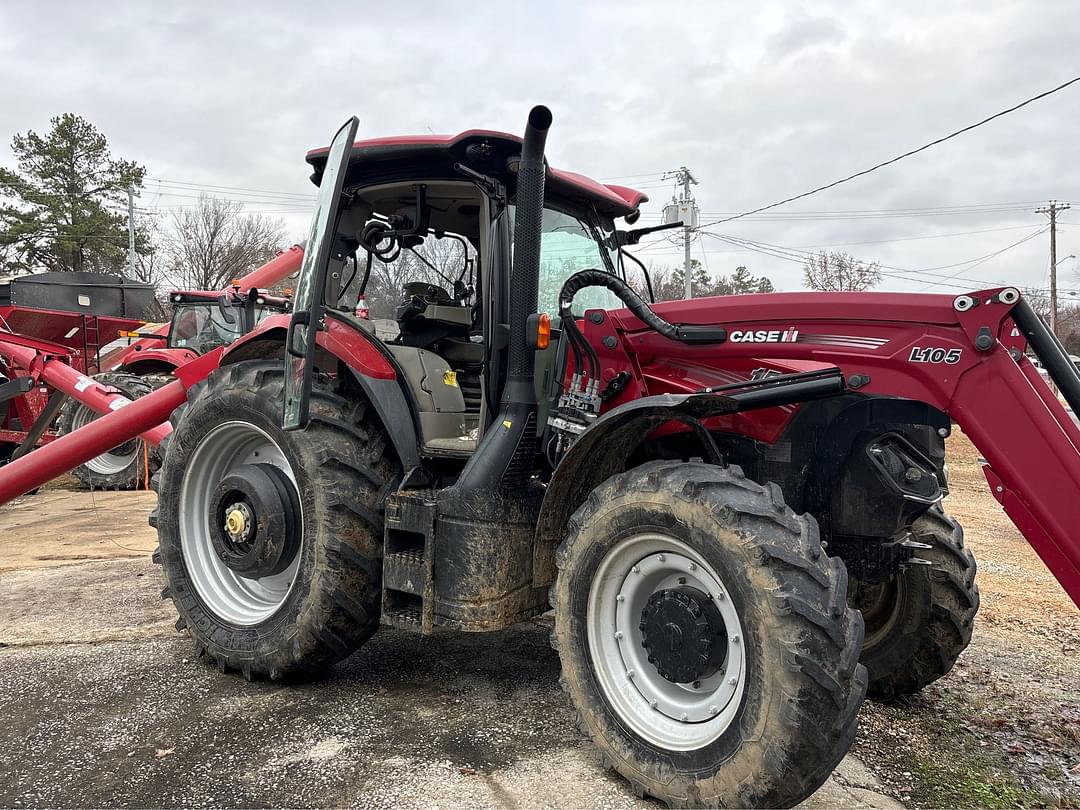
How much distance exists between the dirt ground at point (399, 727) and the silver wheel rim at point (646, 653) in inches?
10.8

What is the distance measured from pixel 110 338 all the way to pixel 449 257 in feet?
32.9

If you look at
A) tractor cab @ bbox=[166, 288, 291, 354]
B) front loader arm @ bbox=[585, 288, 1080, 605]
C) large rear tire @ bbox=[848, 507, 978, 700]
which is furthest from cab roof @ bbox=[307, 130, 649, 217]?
tractor cab @ bbox=[166, 288, 291, 354]

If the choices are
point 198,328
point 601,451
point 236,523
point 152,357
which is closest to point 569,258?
point 601,451

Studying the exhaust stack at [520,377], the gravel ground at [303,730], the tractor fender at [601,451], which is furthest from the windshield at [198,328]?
the tractor fender at [601,451]

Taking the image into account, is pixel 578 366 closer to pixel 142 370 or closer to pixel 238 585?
pixel 238 585

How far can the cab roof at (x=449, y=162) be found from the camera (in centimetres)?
331

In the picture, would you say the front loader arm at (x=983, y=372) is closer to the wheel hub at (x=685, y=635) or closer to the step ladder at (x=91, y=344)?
the wheel hub at (x=685, y=635)

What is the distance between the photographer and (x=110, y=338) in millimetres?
11992

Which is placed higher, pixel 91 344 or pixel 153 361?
pixel 91 344

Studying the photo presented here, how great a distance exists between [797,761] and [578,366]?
1740mm

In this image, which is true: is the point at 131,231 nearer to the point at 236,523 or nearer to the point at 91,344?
the point at 91,344

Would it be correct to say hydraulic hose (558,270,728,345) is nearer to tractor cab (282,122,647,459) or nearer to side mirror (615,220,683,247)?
tractor cab (282,122,647,459)

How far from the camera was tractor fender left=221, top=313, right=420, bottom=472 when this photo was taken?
356 cm

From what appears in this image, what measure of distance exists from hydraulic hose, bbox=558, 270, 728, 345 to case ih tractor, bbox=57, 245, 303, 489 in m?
6.58
